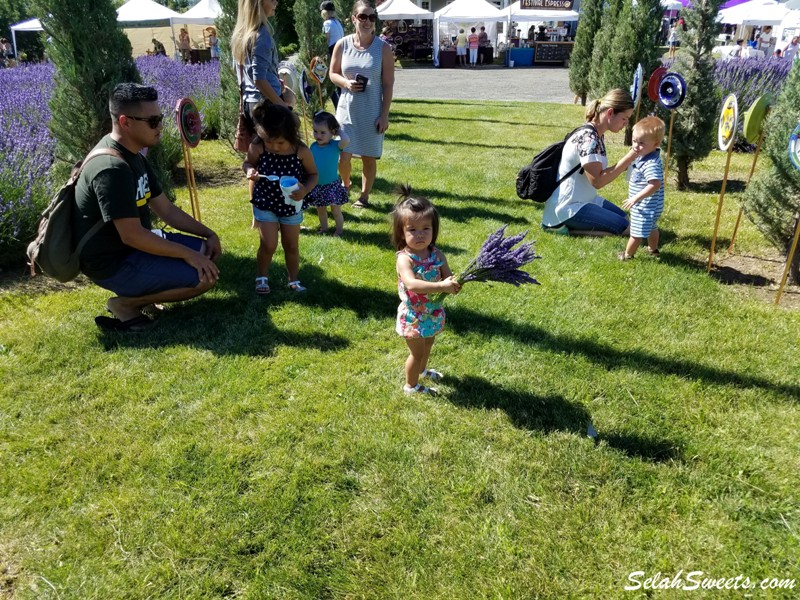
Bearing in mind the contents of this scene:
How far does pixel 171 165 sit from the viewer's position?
7645mm

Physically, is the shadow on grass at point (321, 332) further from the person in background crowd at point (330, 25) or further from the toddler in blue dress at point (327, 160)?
the person in background crowd at point (330, 25)

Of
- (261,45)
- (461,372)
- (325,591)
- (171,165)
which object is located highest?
(261,45)

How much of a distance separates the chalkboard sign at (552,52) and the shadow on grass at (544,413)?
29935 mm

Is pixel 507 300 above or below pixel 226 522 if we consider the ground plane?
above

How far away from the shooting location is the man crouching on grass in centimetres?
347

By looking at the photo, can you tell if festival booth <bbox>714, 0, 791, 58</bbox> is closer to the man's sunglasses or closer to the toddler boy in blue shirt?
the toddler boy in blue shirt

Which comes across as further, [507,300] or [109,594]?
[507,300]

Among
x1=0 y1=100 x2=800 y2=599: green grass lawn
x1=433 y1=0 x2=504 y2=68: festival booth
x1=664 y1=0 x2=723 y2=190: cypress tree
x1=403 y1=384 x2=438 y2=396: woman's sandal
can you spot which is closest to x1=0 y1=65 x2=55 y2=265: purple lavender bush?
x1=0 y1=100 x2=800 y2=599: green grass lawn

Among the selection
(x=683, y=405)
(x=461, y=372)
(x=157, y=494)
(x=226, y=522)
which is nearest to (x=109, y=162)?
(x=157, y=494)

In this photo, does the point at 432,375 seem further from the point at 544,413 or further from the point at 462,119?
the point at 462,119

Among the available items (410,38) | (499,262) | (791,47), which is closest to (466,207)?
(499,262)

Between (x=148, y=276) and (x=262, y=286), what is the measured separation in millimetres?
876

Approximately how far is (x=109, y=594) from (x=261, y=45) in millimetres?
4479

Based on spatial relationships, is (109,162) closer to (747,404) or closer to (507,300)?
(507,300)
